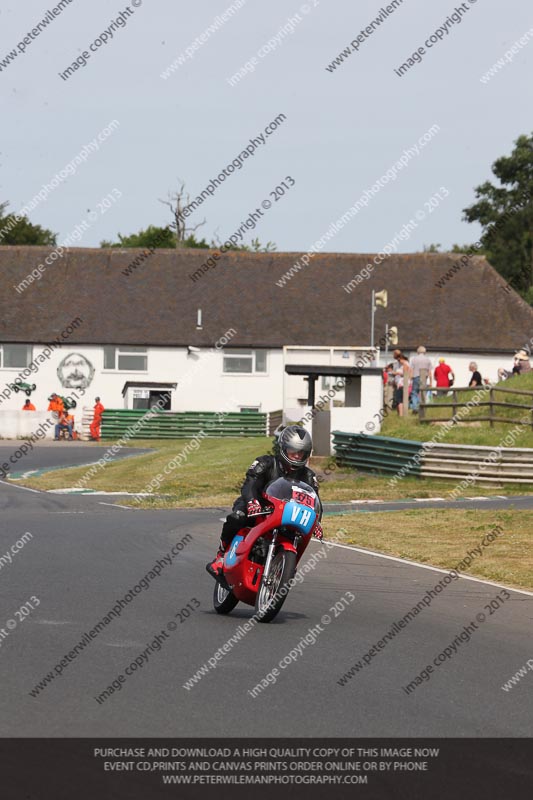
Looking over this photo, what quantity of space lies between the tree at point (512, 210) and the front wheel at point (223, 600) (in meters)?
76.2

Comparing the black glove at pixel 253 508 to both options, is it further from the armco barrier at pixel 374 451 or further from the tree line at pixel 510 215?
the tree line at pixel 510 215

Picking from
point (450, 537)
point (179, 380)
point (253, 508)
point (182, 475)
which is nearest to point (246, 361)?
point (179, 380)

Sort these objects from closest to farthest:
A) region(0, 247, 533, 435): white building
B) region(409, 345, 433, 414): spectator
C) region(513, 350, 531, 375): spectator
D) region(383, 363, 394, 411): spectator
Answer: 1. region(409, 345, 433, 414): spectator
2. region(383, 363, 394, 411): spectator
3. region(513, 350, 531, 375): spectator
4. region(0, 247, 533, 435): white building

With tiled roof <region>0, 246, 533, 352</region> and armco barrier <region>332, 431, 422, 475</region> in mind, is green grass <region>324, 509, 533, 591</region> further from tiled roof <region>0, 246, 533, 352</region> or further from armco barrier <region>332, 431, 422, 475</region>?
tiled roof <region>0, 246, 533, 352</region>

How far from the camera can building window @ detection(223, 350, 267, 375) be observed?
58.6 m

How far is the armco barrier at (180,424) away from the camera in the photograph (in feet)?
168

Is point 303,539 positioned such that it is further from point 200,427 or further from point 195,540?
point 200,427

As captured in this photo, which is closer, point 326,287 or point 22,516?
point 22,516

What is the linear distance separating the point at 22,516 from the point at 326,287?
40881 mm

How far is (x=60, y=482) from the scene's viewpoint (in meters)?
32.3

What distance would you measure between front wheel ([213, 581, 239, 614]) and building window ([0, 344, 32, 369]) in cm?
4789
